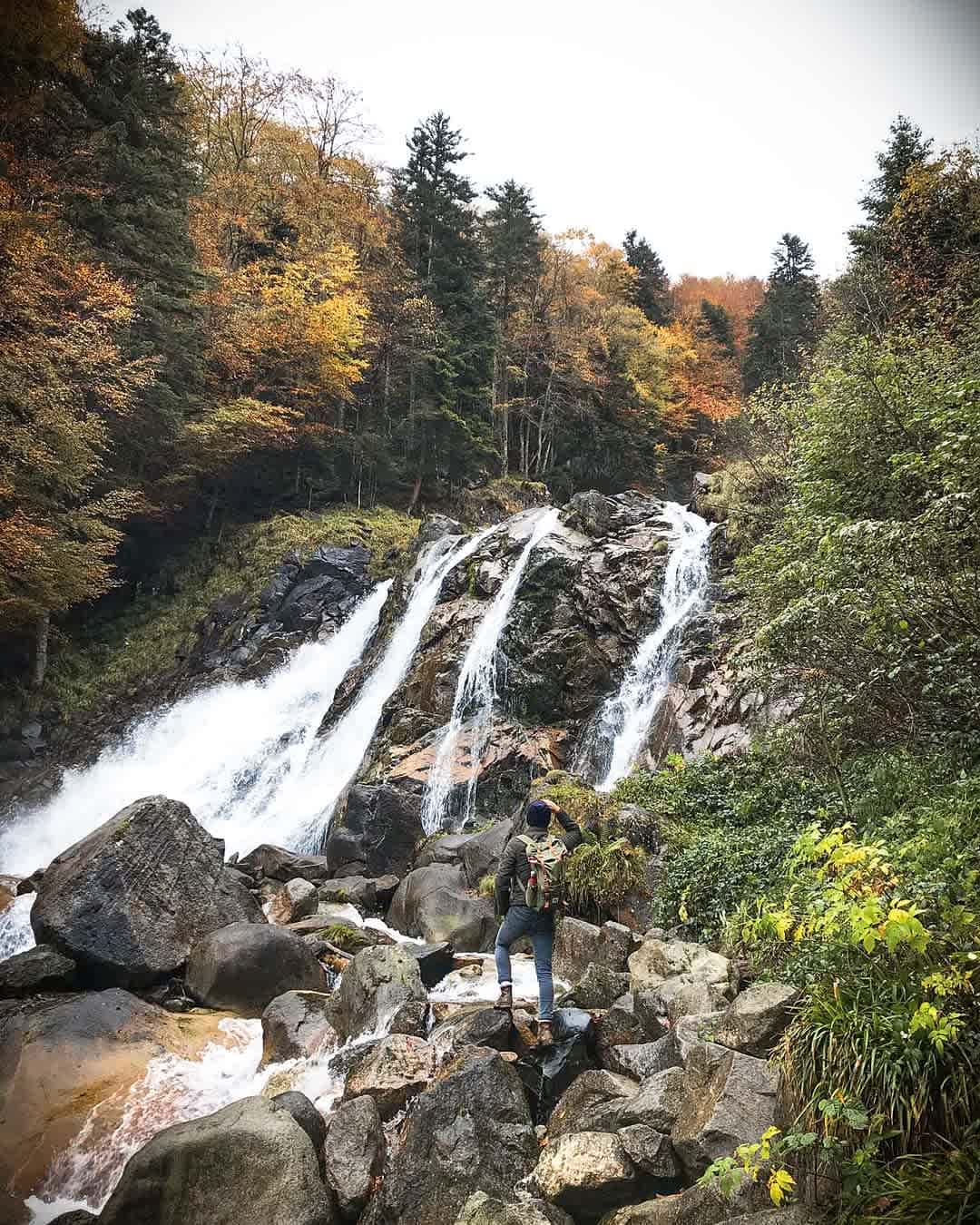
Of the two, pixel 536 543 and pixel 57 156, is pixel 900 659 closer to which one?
pixel 536 543

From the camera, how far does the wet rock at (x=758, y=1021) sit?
13.7 feet

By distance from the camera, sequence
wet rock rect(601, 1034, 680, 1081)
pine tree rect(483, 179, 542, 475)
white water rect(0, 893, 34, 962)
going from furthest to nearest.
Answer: pine tree rect(483, 179, 542, 475)
white water rect(0, 893, 34, 962)
wet rock rect(601, 1034, 680, 1081)

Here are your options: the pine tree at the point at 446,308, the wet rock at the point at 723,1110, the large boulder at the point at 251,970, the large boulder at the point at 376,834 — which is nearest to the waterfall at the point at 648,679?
the large boulder at the point at 376,834

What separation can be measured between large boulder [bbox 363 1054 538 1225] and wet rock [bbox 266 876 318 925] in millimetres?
5901

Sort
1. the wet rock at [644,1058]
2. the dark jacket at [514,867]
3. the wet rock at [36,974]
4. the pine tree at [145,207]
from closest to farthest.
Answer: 1. the wet rock at [644,1058]
2. the dark jacket at [514,867]
3. the wet rock at [36,974]
4. the pine tree at [145,207]

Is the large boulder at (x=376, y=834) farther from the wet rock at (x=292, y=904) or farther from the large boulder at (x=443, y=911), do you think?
the large boulder at (x=443, y=911)

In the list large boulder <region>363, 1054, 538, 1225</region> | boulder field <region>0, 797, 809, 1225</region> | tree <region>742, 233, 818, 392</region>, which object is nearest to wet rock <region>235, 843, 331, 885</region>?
boulder field <region>0, 797, 809, 1225</region>

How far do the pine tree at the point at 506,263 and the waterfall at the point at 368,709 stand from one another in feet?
41.2

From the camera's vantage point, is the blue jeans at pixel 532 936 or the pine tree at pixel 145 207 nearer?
the blue jeans at pixel 532 936

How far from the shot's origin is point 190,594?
25281 millimetres

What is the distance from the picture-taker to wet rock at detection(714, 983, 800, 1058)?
4.18m

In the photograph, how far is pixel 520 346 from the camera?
108 ft

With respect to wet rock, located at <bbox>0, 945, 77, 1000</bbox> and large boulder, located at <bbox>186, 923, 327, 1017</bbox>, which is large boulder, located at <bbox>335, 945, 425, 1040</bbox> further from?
wet rock, located at <bbox>0, 945, 77, 1000</bbox>

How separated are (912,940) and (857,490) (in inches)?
314
